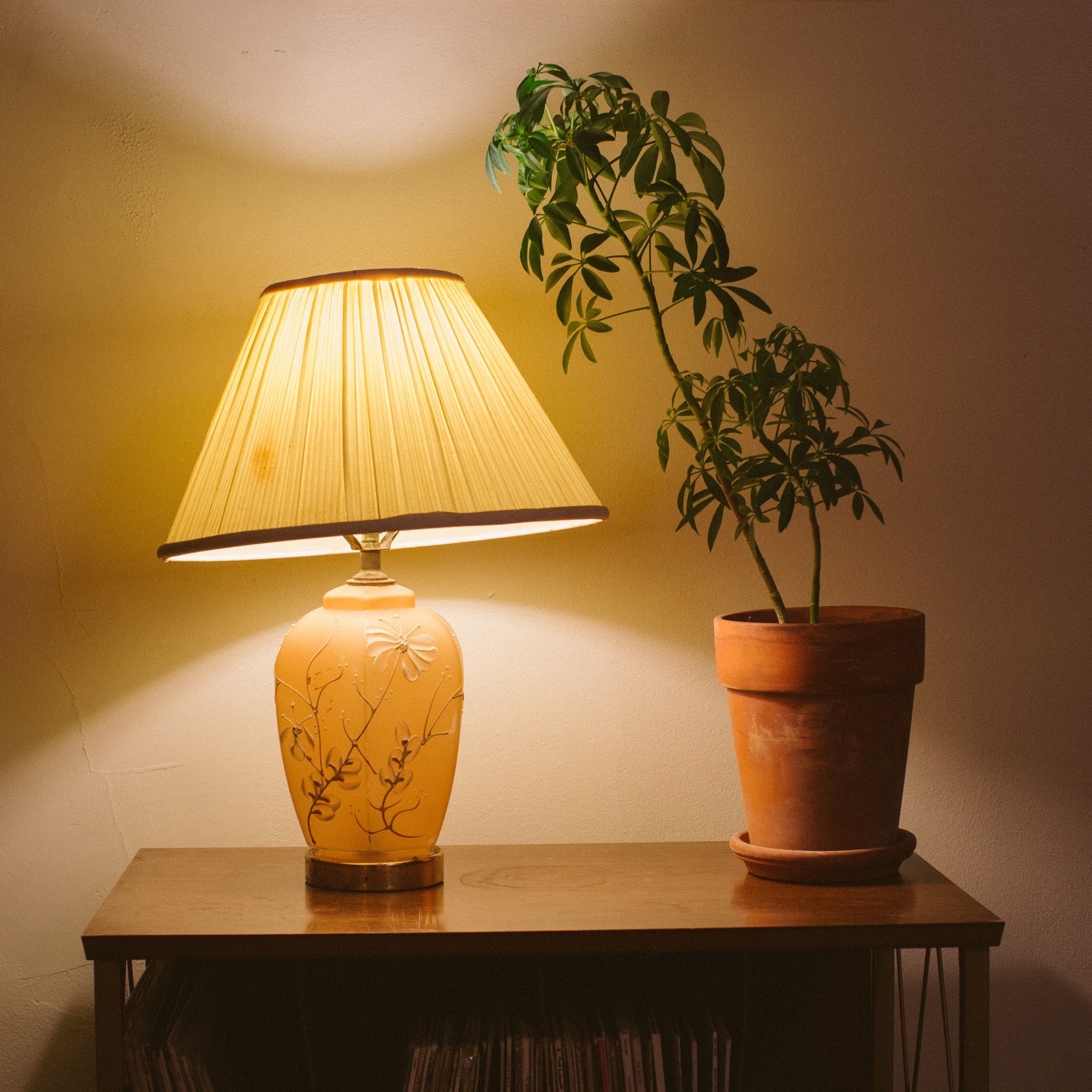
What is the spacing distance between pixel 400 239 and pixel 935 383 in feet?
2.43

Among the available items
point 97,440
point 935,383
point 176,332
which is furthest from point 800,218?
point 97,440

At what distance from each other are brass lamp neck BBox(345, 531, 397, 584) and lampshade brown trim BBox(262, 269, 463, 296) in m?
0.27

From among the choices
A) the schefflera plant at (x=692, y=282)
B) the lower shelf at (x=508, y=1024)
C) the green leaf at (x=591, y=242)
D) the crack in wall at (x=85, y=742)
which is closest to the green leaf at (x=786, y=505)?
the schefflera plant at (x=692, y=282)

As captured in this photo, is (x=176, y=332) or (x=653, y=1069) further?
(x=176, y=332)

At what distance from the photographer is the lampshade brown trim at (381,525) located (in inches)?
37.6

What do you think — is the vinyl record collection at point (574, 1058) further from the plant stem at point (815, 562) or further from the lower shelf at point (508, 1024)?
the plant stem at point (815, 562)

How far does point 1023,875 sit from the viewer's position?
4.68ft

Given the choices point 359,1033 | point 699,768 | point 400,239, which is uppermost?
point 400,239

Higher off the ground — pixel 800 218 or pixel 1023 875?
pixel 800 218

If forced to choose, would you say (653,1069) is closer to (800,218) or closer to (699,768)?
(699,768)

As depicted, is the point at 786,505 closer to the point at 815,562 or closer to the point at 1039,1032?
the point at 815,562

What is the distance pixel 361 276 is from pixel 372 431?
0.18 m

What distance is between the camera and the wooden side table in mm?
1005

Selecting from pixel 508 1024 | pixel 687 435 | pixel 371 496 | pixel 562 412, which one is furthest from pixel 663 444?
pixel 508 1024
